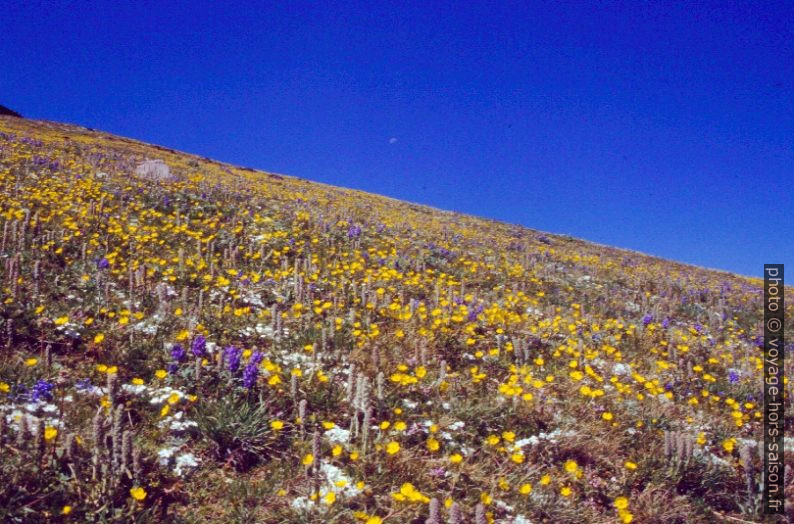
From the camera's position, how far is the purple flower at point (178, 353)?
205 inches

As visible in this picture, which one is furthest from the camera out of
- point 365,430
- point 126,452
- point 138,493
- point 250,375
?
point 250,375

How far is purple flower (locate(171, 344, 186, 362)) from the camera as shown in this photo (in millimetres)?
5215

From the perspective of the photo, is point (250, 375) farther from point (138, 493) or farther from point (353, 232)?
point (353, 232)

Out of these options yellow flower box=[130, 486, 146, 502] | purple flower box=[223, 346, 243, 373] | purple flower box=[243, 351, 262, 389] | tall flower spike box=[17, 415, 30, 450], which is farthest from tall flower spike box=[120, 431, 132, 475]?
purple flower box=[223, 346, 243, 373]

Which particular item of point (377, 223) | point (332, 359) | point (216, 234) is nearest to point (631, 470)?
point (332, 359)

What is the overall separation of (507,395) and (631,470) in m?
1.51

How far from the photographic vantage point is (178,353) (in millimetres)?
5227

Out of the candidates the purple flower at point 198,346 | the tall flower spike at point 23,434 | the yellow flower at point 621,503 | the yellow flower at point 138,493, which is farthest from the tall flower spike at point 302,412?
the yellow flower at point 621,503

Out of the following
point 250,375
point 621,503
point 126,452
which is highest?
point 250,375

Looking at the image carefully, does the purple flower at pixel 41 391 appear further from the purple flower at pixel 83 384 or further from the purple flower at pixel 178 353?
the purple flower at pixel 178 353

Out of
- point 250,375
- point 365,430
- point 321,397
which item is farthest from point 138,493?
point 321,397

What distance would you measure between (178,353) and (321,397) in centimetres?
168

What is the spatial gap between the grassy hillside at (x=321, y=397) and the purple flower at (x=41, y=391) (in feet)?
0.08
